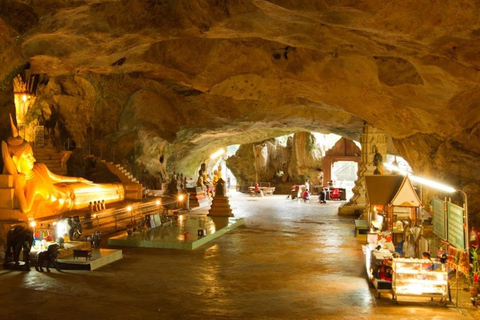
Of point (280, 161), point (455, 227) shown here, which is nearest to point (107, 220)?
point (455, 227)

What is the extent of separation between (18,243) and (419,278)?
8.20 meters

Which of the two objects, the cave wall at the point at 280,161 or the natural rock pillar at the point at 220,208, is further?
the cave wall at the point at 280,161

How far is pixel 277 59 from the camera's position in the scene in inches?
578

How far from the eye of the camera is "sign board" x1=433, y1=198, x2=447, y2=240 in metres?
8.72

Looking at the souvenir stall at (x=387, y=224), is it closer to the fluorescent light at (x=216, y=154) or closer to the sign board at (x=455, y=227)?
the sign board at (x=455, y=227)

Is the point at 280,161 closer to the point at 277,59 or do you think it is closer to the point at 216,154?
the point at 216,154

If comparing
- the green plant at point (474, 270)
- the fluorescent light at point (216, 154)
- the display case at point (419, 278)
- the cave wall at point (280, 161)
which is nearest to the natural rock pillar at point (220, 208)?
the display case at point (419, 278)

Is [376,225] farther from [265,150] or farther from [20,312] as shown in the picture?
[265,150]

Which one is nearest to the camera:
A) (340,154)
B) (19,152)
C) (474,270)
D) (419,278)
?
(419,278)

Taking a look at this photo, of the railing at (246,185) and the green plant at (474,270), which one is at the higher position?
the railing at (246,185)

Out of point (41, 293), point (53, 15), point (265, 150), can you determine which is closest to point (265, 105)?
point (53, 15)

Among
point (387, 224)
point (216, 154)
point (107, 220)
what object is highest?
point (216, 154)

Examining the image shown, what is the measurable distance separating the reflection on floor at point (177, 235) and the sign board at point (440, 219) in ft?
20.6

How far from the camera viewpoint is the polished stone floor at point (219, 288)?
24.5ft
